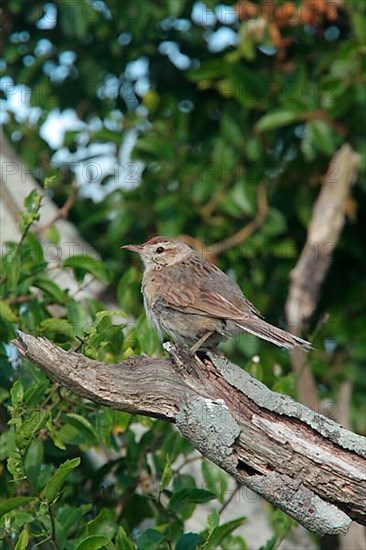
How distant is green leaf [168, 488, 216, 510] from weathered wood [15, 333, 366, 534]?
66 centimetres

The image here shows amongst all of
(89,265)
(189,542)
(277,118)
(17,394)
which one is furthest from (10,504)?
(277,118)

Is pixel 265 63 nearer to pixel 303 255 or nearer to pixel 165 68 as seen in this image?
pixel 165 68

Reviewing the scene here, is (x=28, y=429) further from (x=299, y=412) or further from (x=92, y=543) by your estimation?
(x=299, y=412)

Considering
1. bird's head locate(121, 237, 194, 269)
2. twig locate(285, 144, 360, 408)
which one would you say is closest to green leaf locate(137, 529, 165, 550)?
bird's head locate(121, 237, 194, 269)

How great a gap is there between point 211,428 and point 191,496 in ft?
2.83

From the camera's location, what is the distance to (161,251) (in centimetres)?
567

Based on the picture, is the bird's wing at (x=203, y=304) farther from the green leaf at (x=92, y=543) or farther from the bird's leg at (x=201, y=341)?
the green leaf at (x=92, y=543)

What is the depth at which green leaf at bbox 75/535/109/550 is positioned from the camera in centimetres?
390

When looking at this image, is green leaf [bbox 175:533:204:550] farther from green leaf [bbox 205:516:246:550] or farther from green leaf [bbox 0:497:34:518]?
green leaf [bbox 0:497:34:518]

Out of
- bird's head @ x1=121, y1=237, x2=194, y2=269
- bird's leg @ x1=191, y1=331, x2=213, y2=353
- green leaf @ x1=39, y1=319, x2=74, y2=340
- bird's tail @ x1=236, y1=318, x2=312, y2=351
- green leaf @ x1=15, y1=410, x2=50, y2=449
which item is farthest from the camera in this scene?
bird's head @ x1=121, y1=237, x2=194, y2=269

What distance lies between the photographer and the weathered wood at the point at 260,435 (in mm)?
3719

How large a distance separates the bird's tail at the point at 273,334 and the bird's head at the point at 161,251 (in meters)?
0.95

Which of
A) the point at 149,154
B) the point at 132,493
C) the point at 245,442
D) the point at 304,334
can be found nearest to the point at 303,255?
the point at 304,334

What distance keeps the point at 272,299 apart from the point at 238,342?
689mm
